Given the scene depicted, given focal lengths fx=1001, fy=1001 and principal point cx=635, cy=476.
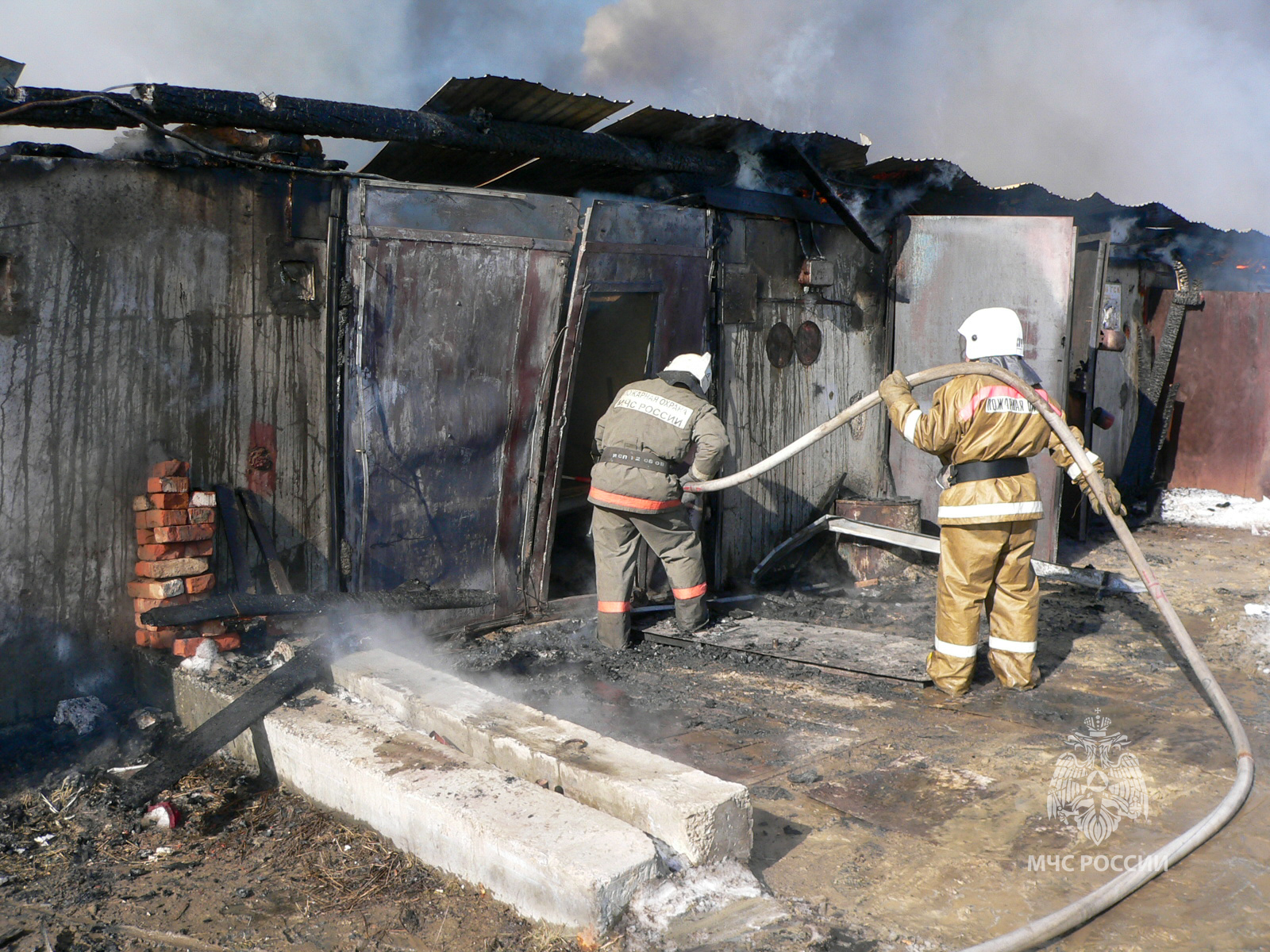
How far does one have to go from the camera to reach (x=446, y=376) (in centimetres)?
603

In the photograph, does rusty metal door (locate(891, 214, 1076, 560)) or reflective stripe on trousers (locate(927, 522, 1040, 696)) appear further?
rusty metal door (locate(891, 214, 1076, 560))

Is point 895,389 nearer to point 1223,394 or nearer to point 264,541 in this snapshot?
point 264,541

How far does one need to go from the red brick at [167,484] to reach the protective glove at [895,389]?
3684 mm

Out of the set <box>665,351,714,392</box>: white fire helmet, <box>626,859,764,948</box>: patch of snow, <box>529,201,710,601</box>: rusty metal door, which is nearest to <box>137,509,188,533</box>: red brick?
<box>529,201,710,601</box>: rusty metal door

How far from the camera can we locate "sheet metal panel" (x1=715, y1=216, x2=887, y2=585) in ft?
25.1

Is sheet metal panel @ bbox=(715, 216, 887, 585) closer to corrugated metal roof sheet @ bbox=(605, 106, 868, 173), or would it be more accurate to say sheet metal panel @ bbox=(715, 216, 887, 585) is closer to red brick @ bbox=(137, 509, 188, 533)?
corrugated metal roof sheet @ bbox=(605, 106, 868, 173)

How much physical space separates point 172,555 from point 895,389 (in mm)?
3875

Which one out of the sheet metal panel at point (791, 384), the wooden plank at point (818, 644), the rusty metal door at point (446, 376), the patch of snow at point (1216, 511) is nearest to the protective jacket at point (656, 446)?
the rusty metal door at point (446, 376)

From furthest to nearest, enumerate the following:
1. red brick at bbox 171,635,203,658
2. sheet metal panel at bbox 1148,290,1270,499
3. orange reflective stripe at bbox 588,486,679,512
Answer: sheet metal panel at bbox 1148,290,1270,499 → orange reflective stripe at bbox 588,486,679,512 → red brick at bbox 171,635,203,658

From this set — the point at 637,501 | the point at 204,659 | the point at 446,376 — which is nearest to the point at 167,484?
the point at 204,659

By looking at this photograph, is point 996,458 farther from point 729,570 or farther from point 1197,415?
point 1197,415

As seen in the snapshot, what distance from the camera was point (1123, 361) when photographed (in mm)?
10828

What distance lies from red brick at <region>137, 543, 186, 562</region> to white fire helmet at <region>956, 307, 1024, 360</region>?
4.32 metres

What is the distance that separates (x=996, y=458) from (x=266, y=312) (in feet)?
13.1
